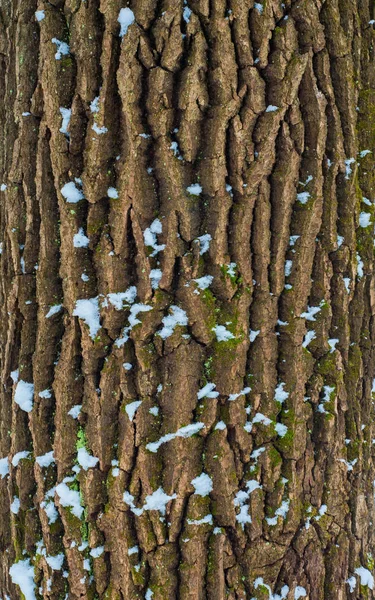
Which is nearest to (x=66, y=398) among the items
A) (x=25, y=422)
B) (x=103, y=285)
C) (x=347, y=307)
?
(x=25, y=422)

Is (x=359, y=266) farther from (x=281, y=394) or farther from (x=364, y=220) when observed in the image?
(x=281, y=394)

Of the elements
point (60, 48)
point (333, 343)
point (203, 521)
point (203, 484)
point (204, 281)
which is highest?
point (60, 48)

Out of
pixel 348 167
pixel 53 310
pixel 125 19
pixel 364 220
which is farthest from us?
pixel 364 220

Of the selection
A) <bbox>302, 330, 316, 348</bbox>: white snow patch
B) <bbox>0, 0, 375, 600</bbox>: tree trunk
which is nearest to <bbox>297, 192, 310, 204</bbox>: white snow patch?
<bbox>0, 0, 375, 600</bbox>: tree trunk

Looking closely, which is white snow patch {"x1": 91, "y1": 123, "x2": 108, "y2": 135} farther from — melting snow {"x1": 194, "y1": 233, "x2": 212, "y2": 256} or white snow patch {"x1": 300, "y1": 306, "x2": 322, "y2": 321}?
white snow patch {"x1": 300, "y1": 306, "x2": 322, "y2": 321}

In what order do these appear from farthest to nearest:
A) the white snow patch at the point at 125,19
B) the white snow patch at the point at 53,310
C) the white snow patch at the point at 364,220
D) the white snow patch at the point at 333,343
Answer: the white snow patch at the point at 364,220 < the white snow patch at the point at 333,343 < the white snow patch at the point at 53,310 < the white snow patch at the point at 125,19

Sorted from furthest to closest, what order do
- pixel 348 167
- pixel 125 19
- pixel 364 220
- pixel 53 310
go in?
pixel 364 220, pixel 348 167, pixel 53 310, pixel 125 19

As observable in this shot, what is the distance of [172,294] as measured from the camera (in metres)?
1.46

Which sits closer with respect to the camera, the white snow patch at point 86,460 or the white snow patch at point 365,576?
the white snow patch at point 86,460

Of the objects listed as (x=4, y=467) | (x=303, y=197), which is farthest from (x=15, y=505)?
(x=303, y=197)

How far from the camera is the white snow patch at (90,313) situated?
1.46 meters

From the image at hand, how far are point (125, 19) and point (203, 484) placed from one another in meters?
1.45

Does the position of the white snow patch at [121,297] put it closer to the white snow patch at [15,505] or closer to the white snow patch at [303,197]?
the white snow patch at [303,197]

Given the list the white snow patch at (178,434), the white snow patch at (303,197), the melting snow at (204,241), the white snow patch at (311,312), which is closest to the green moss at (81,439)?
the white snow patch at (178,434)
